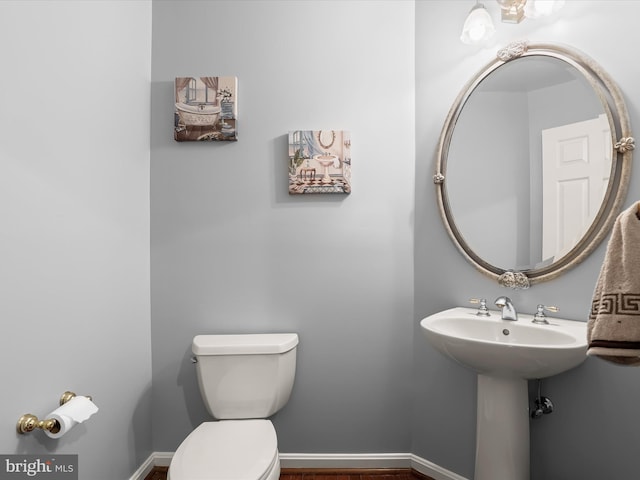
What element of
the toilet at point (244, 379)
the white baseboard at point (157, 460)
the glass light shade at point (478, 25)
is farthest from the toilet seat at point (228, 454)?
the glass light shade at point (478, 25)

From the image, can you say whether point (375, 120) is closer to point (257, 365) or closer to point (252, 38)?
point (252, 38)

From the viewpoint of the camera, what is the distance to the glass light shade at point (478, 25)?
1418 millimetres

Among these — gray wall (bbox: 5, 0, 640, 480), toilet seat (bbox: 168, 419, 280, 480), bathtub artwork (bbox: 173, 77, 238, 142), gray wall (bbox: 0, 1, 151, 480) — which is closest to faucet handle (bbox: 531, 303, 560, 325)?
gray wall (bbox: 5, 0, 640, 480)

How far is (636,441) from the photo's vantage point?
1120 mm

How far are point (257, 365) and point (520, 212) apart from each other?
4.19ft

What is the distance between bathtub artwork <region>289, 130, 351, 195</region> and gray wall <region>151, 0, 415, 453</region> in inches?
2.3

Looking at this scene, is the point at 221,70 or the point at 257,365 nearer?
the point at 257,365

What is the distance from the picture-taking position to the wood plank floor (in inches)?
65.2

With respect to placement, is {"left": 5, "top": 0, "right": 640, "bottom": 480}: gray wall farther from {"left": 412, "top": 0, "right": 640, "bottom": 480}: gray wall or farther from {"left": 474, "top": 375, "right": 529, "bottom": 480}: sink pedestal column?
{"left": 474, "top": 375, "right": 529, "bottom": 480}: sink pedestal column

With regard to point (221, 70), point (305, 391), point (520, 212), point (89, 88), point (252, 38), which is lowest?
point (305, 391)

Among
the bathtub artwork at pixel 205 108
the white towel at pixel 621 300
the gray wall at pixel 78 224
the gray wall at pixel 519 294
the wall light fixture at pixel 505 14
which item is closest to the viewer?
the white towel at pixel 621 300

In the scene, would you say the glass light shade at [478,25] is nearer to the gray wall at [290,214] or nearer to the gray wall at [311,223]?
the gray wall at [311,223]

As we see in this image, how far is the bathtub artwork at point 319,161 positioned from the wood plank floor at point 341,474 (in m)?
1.37

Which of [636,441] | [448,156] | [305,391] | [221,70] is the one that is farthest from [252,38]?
[636,441]
